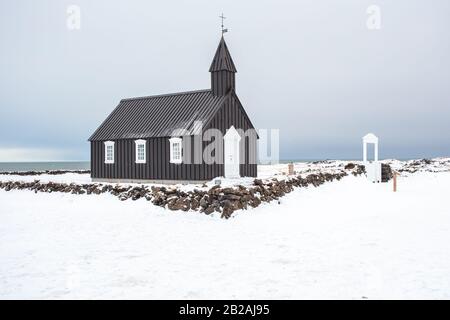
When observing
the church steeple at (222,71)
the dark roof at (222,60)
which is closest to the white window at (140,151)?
the church steeple at (222,71)

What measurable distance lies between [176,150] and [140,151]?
3.32m

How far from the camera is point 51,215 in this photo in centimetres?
1588

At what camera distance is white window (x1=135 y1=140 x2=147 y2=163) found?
26391 mm

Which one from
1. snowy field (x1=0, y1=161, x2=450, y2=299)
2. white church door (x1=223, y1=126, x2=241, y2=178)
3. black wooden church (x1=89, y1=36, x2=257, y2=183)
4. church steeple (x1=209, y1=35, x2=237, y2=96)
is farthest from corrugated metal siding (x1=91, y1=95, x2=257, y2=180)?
snowy field (x1=0, y1=161, x2=450, y2=299)

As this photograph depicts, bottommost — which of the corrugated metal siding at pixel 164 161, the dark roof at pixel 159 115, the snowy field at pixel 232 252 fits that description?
the snowy field at pixel 232 252

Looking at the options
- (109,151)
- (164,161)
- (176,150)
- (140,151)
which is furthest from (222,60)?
(109,151)

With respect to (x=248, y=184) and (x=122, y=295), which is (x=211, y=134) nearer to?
(x=248, y=184)

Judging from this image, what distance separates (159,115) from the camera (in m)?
27.5

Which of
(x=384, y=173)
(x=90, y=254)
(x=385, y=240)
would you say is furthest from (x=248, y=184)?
(x=384, y=173)

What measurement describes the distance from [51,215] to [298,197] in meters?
10.8

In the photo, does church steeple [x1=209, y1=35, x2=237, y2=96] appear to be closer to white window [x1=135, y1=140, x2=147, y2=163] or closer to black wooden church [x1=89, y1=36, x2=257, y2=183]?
black wooden church [x1=89, y1=36, x2=257, y2=183]

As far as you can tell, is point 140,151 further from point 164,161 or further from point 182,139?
point 182,139

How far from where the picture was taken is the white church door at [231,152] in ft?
82.6

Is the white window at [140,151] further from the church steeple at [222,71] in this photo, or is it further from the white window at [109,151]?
the church steeple at [222,71]
